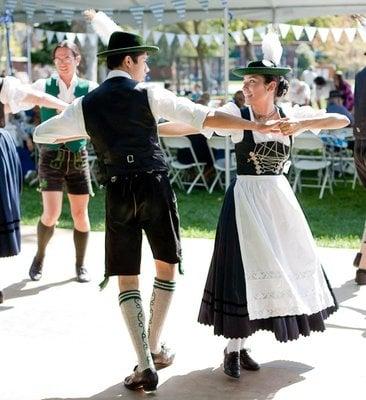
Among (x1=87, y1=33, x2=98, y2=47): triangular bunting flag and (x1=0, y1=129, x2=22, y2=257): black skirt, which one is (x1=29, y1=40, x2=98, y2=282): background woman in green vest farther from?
(x1=87, y1=33, x2=98, y2=47): triangular bunting flag

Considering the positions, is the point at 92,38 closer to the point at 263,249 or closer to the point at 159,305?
the point at 159,305

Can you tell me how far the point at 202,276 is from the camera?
6.15 m

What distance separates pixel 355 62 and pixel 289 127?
28739mm

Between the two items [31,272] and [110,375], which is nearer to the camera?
[110,375]

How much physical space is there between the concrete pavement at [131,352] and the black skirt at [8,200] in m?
0.41

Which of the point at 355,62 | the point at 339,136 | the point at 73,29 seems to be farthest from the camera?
the point at 355,62

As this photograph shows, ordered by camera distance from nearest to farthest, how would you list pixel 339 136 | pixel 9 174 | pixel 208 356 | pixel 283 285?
pixel 283 285 < pixel 208 356 < pixel 9 174 < pixel 339 136

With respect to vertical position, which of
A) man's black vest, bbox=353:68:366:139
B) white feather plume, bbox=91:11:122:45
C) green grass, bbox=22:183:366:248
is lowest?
green grass, bbox=22:183:366:248

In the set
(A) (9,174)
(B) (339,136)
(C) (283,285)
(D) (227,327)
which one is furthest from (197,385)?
(B) (339,136)

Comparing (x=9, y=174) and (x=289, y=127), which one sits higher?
(x=289, y=127)

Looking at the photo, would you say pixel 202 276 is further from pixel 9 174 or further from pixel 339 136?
pixel 339 136

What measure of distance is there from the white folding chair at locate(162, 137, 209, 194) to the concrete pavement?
14.5 ft

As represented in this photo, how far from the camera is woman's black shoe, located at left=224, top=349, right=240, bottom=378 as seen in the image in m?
3.84

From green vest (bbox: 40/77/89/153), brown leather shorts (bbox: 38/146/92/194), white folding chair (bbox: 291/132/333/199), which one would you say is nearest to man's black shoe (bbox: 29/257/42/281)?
brown leather shorts (bbox: 38/146/92/194)
